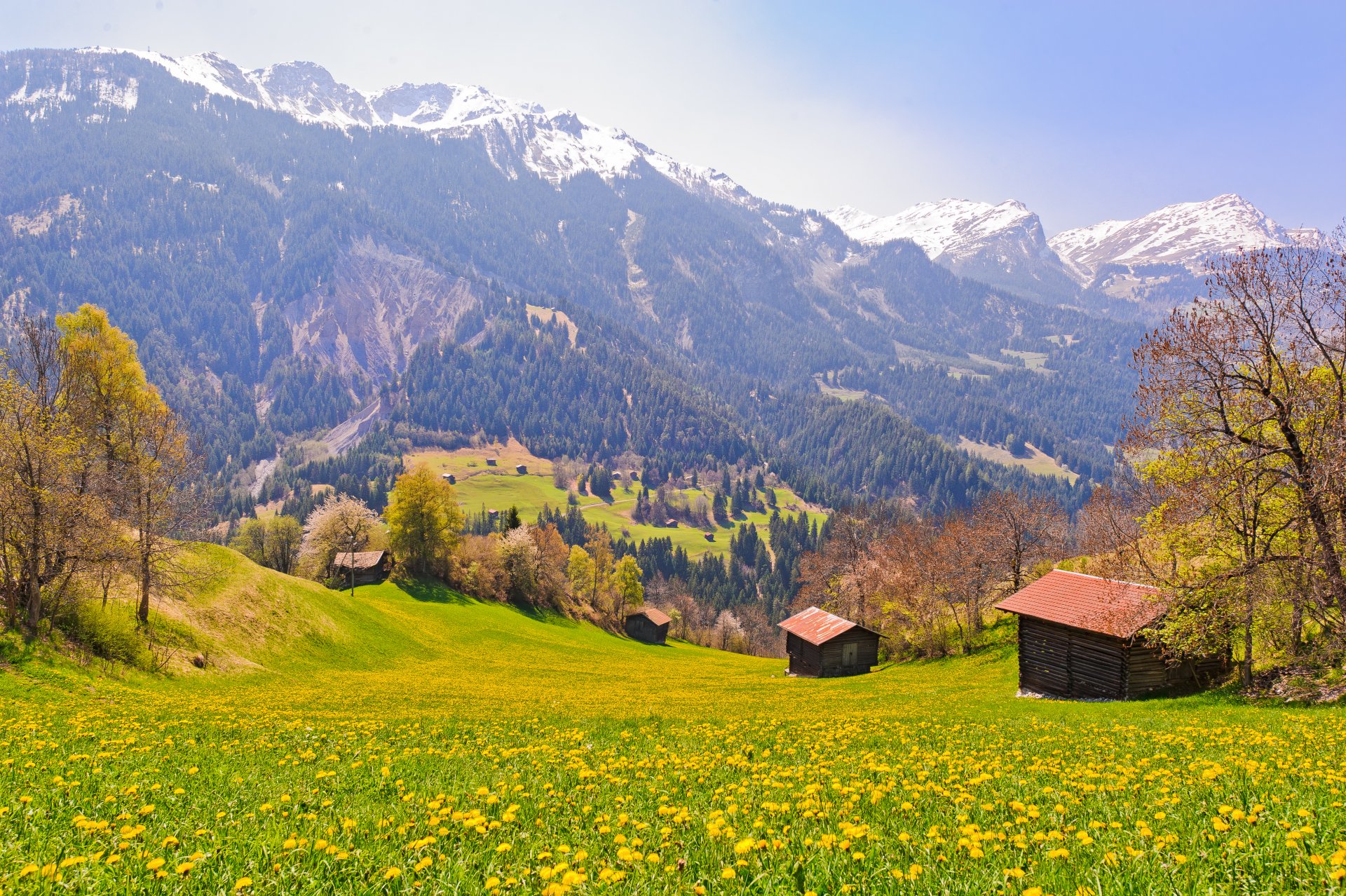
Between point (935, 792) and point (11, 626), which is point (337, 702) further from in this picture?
point (935, 792)

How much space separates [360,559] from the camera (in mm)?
86875

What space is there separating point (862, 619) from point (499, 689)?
48155 millimetres

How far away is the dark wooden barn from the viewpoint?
31891 mm

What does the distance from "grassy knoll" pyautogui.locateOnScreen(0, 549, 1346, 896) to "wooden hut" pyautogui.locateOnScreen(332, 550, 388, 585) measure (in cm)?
6960

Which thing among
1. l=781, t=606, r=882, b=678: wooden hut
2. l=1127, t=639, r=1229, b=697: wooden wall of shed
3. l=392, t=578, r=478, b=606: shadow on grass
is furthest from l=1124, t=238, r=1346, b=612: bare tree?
l=392, t=578, r=478, b=606: shadow on grass

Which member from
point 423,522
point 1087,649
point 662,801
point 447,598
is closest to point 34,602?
point 662,801

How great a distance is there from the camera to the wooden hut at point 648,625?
110m

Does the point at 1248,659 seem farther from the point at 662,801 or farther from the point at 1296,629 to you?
the point at 662,801

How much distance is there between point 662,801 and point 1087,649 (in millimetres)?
34937

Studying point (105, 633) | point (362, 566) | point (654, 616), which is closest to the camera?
point (105, 633)

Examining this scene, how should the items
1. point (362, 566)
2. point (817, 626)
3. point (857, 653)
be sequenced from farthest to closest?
point (362, 566) → point (817, 626) → point (857, 653)

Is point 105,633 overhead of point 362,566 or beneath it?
overhead

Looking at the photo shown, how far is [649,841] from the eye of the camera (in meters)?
5.91

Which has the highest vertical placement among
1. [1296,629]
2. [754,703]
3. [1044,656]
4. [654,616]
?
[1296,629]
